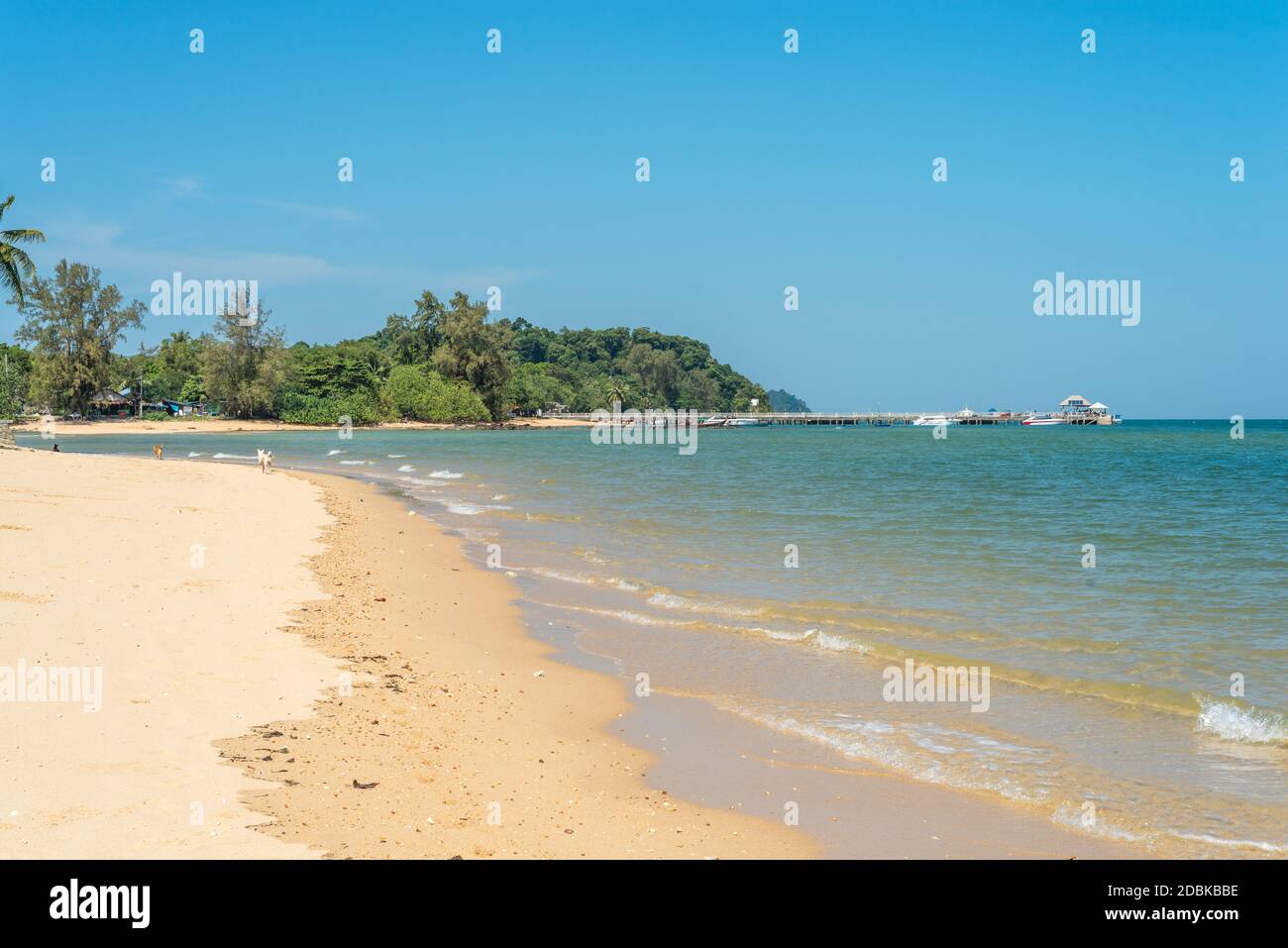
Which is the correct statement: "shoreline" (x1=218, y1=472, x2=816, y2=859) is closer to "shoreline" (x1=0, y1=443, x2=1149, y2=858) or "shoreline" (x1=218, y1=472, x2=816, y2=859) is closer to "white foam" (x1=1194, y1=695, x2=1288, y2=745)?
"shoreline" (x1=0, y1=443, x2=1149, y2=858)

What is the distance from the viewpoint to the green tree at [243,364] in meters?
110

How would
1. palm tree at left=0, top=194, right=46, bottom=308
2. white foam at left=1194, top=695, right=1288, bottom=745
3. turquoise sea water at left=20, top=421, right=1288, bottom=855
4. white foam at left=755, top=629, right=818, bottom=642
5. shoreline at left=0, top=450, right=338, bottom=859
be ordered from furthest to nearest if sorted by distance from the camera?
palm tree at left=0, top=194, right=46, bottom=308 < white foam at left=755, top=629, right=818, bottom=642 < white foam at left=1194, top=695, right=1288, bottom=745 < turquoise sea water at left=20, top=421, right=1288, bottom=855 < shoreline at left=0, top=450, right=338, bottom=859

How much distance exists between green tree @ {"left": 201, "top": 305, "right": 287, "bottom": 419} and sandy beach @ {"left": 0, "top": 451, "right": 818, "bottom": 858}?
10098 centimetres

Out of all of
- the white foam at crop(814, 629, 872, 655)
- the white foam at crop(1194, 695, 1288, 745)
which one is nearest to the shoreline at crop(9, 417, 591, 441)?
the white foam at crop(814, 629, 872, 655)

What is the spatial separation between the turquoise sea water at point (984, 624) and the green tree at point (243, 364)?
85848 millimetres

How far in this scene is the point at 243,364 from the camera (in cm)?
11050

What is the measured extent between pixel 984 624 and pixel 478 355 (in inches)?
4967

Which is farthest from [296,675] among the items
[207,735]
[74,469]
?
[74,469]

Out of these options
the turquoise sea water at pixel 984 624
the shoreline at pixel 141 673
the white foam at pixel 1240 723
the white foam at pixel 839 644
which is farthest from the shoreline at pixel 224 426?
the white foam at pixel 1240 723

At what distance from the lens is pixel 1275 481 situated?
42969 millimetres

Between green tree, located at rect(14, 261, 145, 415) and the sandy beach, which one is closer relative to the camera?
the sandy beach

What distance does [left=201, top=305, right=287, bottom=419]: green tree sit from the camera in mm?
109750

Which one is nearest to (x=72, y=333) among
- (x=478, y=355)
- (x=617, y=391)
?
(x=478, y=355)

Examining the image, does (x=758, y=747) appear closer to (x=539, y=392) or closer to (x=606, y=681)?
(x=606, y=681)
